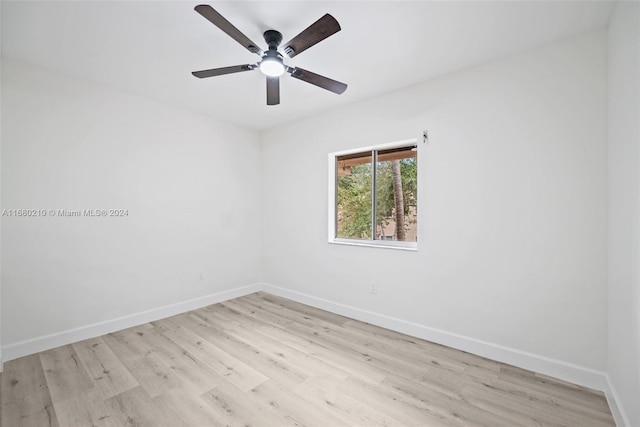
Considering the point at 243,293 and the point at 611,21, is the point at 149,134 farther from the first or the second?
the point at 611,21

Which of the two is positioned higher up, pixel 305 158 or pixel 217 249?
pixel 305 158

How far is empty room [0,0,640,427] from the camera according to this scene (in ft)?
5.79

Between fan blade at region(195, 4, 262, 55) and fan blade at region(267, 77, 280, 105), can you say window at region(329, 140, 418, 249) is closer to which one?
fan blade at region(267, 77, 280, 105)

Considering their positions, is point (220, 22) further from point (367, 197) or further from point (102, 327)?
point (102, 327)

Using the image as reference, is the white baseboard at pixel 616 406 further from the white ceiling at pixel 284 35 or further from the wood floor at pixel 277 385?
the white ceiling at pixel 284 35

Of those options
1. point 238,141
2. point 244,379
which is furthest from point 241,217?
point 244,379

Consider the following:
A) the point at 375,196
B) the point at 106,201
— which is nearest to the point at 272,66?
the point at 375,196

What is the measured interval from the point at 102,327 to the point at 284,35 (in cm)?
321

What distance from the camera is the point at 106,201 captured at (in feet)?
9.41

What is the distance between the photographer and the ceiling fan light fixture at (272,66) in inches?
76.0

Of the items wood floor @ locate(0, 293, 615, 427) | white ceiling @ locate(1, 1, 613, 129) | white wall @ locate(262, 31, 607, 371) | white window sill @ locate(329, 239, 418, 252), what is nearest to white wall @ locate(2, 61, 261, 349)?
white ceiling @ locate(1, 1, 613, 129)

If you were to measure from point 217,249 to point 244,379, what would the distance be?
209 cm

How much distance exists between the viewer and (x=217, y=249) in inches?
151

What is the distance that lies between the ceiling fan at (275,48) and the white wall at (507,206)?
1182 millimetres
